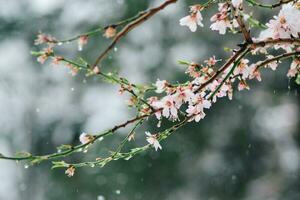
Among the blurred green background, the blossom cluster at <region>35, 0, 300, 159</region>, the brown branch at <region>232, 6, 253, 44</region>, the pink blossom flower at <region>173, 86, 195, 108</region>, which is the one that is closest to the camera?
the brown branch at <region>232, 6, 253, 44</region>

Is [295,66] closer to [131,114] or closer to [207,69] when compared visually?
[207,69]

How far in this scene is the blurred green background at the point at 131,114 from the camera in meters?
10.3

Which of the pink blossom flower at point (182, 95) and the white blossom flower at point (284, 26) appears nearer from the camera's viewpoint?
the white blossom flower at point (284, 26)

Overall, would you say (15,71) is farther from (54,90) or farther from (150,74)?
(150,74)

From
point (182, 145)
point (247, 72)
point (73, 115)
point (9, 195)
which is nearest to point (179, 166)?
point (182, 145)

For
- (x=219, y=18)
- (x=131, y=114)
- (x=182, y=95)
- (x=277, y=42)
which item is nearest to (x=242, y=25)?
(x=277, y=42)

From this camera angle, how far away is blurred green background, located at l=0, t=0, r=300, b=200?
10.3 meters

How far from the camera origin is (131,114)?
1051 centimetres

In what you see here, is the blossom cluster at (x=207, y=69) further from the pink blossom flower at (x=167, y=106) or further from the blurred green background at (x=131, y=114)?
the blurred green background at (x=131, y=114)

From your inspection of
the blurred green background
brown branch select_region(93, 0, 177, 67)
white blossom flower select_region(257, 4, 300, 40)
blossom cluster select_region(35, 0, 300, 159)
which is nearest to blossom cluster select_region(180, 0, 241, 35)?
blossom cluster select_region(35, 0, 300, 159)

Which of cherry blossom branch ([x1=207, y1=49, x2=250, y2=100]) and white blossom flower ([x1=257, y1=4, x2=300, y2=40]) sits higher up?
white blossom flower ([x1=257, y1=4, x2=300, y2=40])

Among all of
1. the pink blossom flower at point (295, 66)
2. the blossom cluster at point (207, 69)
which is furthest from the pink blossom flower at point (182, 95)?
the pink blossom flower at point (295, 66)

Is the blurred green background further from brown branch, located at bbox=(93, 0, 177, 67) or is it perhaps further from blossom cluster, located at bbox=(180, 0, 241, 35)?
brown branch, located at bbox=(93, 0, 177, 67)

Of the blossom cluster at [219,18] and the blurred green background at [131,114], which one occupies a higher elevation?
the blurred green background at [131,114]
